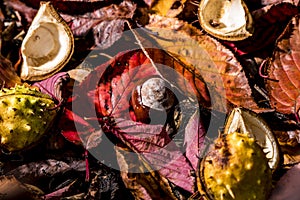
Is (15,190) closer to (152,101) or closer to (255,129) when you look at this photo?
(152,101)

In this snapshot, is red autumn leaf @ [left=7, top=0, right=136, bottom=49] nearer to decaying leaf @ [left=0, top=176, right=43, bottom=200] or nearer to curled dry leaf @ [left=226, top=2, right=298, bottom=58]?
curled dry leaf @ [left=226, top=2, right=298, bottom=58]

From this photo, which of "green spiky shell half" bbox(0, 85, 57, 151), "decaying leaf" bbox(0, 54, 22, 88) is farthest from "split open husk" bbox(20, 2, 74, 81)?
"green spiky shell half" bbox(0, 85, 57, 151)

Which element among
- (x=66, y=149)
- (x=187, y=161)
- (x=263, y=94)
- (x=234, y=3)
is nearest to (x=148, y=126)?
(x=187, y=161)

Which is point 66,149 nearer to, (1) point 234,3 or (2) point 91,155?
(2) point 91,155

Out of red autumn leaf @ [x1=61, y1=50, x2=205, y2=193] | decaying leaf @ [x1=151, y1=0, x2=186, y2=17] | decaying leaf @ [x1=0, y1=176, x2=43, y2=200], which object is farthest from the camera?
decaying leaf @ [x1=151, y1=0, x2=186, y2=17]

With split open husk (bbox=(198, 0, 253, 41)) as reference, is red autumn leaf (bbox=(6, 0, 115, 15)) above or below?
above
